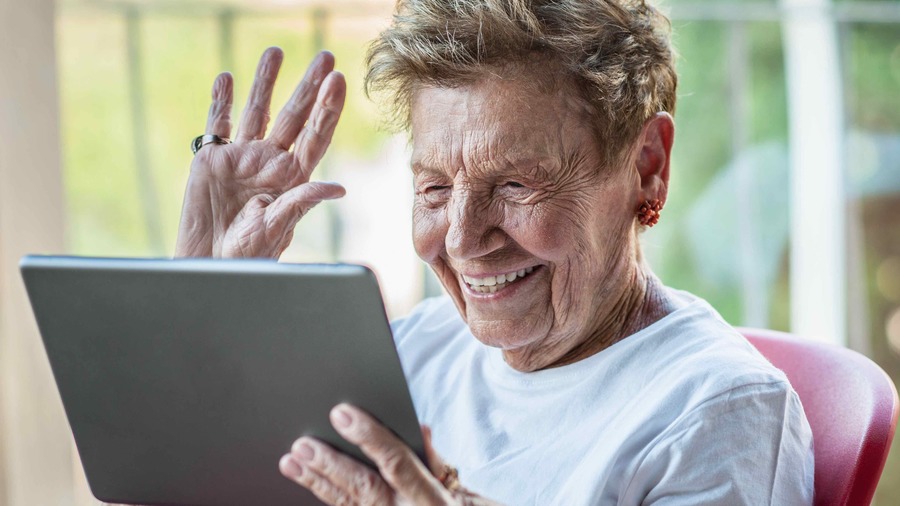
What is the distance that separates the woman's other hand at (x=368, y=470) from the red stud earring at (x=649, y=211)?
2.04 ft

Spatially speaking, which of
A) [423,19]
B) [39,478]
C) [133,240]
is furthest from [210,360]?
[133,240]

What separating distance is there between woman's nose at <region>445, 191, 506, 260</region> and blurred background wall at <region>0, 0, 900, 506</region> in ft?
7.75

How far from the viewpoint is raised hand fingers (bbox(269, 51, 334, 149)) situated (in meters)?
1.76

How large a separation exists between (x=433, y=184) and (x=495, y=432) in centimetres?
44

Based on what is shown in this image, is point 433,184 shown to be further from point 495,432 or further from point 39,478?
point 39,478

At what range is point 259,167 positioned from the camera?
1.78 m

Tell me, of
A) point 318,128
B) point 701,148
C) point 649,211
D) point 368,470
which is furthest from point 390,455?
point 701,148

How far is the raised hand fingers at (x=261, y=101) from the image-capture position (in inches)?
70.5

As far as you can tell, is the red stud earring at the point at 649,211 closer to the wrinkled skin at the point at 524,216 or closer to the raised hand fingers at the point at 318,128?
the wrinkled skin at the point at 524,216

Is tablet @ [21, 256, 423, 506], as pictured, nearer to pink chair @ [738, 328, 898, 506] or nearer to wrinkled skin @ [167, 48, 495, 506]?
wrinkled skin @ [167, 48, 495, 506]

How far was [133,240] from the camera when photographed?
13.2ft

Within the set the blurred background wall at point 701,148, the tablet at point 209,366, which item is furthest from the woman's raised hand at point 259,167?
the blurred background wall at point 701,148

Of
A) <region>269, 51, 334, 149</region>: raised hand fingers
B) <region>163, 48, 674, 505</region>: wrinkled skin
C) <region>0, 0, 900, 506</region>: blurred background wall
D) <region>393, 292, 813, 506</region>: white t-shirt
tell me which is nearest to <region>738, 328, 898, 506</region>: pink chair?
<region>393, 292, 813, 506</region>: white t-shirt

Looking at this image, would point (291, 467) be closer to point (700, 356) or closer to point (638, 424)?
point (638, 424)
